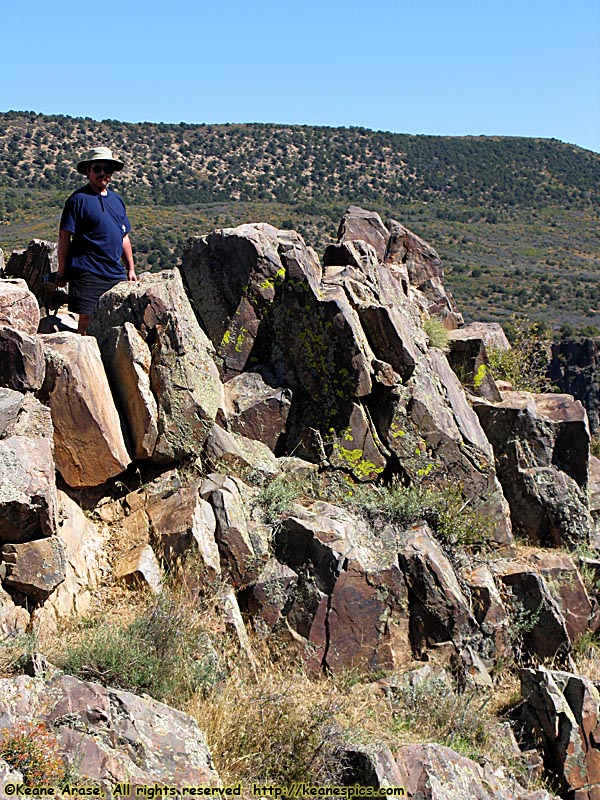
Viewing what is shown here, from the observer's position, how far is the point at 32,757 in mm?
3506

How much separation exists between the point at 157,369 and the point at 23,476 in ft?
5.97

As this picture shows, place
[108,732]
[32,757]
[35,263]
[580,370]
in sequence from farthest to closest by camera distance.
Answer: [580,370]
[35,263]
[108,732]
[32,757]

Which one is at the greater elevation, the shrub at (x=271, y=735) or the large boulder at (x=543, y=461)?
the large boulder at (x=543, y=461)

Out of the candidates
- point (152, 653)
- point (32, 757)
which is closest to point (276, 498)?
point (152, 653)

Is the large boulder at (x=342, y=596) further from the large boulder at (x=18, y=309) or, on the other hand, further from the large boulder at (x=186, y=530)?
the large boulder at (x=18, y=309)

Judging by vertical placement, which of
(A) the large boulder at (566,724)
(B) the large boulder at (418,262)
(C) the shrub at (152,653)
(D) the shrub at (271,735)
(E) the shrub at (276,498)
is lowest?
(A) the large boulder at (566,724)

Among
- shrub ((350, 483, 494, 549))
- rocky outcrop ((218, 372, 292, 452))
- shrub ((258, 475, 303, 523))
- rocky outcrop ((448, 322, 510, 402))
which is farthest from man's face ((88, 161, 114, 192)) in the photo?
rocky outcrop ((448, 322, 510, 402))

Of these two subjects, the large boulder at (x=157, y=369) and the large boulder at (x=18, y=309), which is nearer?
the large boulder at (x=18, y=309)

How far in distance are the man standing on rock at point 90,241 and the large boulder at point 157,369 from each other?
1.28ft

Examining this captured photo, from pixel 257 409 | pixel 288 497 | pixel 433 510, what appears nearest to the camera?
pixel 288 497

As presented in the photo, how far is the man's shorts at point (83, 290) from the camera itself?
7.23m

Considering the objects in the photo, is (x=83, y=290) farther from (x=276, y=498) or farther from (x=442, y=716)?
(x=442, y=716)

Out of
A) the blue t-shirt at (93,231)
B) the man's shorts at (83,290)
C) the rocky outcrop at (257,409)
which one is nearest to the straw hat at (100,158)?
the blue t-shirt at (93,231)

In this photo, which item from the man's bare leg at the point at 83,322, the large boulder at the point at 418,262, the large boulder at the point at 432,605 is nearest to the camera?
the large boulder at the point at 432,605
